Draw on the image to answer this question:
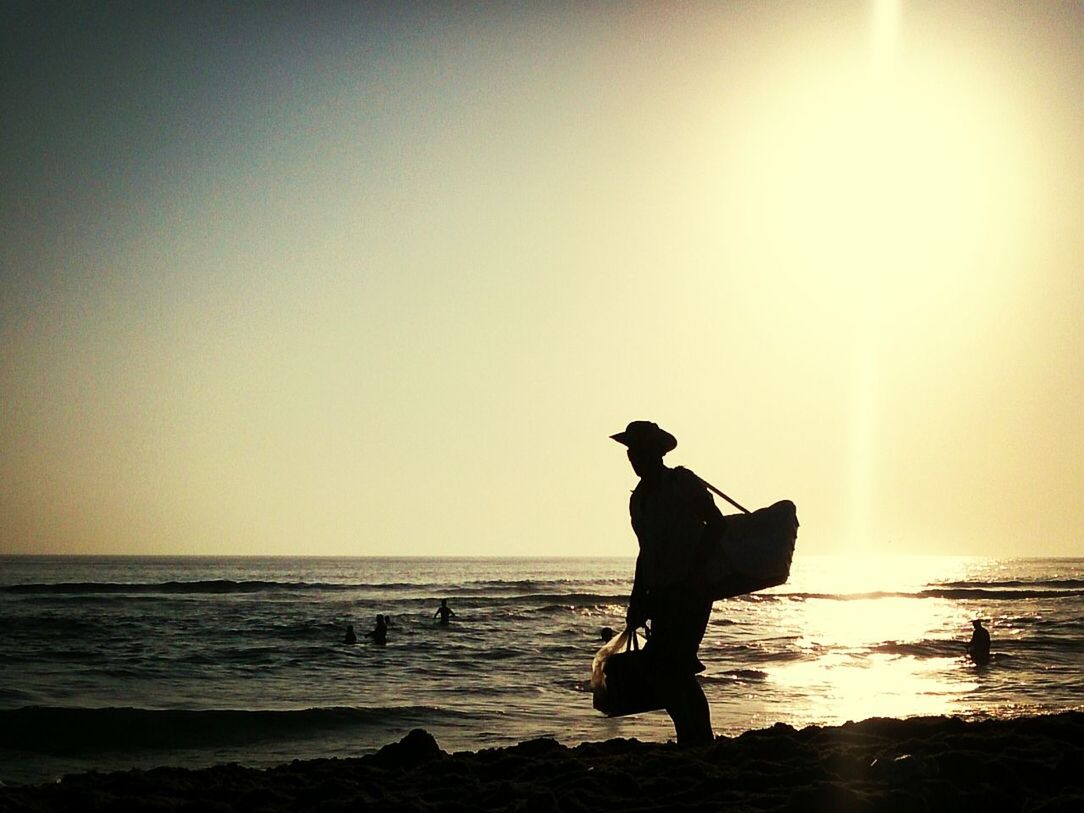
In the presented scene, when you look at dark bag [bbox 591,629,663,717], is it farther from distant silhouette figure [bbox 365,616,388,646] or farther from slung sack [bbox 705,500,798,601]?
distant silhouette figure [bbox 365,616,388,646]

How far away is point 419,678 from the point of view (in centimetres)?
1903

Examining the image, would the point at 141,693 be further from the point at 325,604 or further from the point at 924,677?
the point at 325,604

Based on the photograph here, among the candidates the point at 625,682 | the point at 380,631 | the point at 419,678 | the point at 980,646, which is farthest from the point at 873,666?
the point at 625,682

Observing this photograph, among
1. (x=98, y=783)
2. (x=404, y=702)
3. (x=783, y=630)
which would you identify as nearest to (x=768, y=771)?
(x=98, y=783)

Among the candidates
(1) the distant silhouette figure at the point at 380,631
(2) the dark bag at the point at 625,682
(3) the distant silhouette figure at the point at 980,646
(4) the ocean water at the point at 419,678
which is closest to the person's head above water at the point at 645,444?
(2) the dark bag at the point at 625,682

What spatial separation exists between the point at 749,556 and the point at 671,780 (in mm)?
1411

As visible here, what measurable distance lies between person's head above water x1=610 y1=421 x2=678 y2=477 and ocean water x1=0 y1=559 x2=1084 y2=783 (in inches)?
218

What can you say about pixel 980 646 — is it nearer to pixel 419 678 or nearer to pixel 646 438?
pixel 419 678

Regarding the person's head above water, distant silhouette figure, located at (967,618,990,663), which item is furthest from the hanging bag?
distant silhouette figure, located at (967,618,990,663)

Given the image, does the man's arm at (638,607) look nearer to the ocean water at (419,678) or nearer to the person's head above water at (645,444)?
the person's head above water at (645,444)

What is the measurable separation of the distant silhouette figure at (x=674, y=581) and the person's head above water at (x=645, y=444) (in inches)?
5.5

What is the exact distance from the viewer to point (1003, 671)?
20125 mm

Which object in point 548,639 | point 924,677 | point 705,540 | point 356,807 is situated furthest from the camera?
point 548,639

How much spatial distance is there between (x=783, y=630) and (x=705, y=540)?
28250 millimetres
